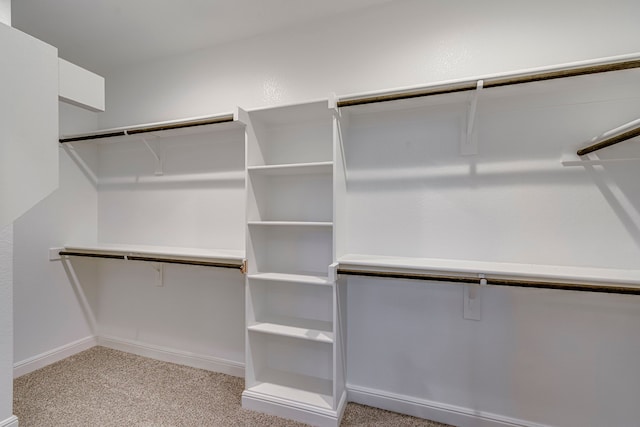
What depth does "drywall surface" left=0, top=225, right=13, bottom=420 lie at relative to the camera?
1.57 meters

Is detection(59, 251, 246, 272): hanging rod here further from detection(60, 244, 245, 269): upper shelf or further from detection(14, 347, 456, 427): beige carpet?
detection(14, 347, 456, 427): beige carpet

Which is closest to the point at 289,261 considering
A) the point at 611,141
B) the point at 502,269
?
the point at 502,269

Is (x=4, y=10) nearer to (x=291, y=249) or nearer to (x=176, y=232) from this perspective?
(x=176, y=232)

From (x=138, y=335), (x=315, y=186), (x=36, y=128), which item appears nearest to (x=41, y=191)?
(x=36, y=128)

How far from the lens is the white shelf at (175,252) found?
6.42 ft

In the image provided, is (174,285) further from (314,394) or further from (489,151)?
(489,151)

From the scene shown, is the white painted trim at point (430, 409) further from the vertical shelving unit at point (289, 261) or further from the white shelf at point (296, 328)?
the white shelf at point (296, 328)

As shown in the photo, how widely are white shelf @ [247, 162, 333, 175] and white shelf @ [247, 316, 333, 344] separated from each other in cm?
98

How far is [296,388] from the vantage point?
6.26 feet

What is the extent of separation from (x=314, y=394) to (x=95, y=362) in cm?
189

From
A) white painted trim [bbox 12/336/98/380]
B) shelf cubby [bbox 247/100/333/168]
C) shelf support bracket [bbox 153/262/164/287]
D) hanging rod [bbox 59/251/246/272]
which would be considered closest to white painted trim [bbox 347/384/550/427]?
hanging rod [bbox 59/251/246/272]

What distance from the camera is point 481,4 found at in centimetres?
171

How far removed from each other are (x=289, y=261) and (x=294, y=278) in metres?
0.28

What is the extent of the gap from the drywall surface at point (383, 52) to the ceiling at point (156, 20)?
0.09 metres
